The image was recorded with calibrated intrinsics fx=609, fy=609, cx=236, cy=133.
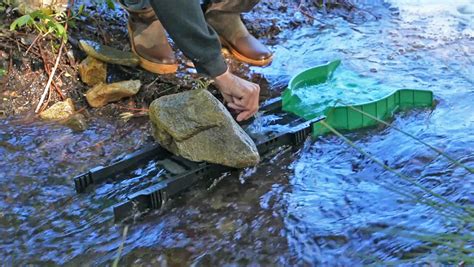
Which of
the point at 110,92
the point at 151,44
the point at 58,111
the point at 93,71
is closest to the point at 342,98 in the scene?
the point at 151,44

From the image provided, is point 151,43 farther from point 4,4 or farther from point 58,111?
point 4,4

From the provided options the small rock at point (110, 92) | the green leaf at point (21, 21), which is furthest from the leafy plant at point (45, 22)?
the small rock at point (110, 92)

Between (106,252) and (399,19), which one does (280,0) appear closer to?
(399,19)

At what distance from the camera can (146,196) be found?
6.67ft

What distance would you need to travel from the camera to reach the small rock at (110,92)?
2.86 m

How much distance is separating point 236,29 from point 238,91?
952 mm

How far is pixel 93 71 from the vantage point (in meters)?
2.96

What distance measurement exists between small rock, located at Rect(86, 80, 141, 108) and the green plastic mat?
728 millimetres

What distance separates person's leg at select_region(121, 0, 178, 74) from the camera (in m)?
2.93

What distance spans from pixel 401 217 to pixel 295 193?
39 cm

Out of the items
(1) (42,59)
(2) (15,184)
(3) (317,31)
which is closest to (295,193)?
(2) (15,184)

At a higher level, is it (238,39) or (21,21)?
(21,21)

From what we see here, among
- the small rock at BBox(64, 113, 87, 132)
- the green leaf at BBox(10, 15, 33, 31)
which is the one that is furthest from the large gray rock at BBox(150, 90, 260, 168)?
the green leaf at BBox(10, 15, 33, 31)

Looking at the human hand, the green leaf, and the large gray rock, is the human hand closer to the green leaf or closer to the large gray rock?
the large gray rock
